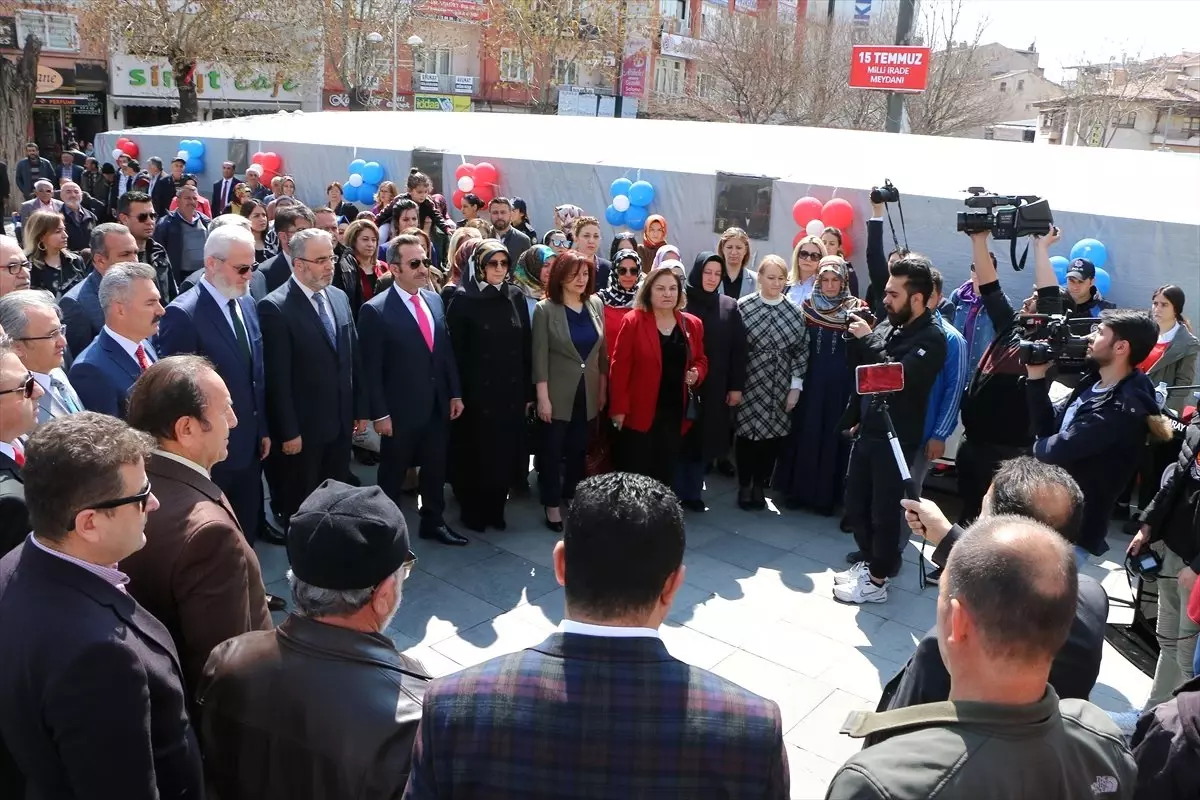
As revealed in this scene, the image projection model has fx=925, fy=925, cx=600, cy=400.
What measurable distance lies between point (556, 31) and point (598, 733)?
100 ft

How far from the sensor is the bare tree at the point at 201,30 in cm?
2259

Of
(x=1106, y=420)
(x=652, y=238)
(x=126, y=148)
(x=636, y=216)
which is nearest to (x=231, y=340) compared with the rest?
(x=1106, y=420)

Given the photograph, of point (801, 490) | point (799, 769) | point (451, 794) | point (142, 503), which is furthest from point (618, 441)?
point (451, 794)

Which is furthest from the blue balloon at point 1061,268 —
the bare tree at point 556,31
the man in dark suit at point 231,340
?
the bare tree at point 556,31

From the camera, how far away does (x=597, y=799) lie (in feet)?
4.76

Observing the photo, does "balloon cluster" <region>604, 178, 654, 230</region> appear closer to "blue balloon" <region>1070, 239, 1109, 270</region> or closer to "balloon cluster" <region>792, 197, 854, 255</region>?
"balloon cluster" <region>792, 197, 854, 255</region>

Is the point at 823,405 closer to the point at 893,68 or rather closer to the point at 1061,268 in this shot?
the point at 1061,268

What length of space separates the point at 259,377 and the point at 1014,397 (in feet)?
13.0

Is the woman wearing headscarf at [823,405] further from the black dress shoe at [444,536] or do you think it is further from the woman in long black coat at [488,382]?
the black dress shoe at [444,536]

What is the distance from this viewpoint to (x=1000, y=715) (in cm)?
152

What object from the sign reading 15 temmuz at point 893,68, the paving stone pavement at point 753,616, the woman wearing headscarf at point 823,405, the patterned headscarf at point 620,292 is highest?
the sign reading 15 temmuz at point 893,68

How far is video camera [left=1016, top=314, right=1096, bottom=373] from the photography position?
4062 millimetres

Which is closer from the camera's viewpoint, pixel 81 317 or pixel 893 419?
pixel 81 317

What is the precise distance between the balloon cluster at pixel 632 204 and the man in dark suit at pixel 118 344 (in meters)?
6.80
